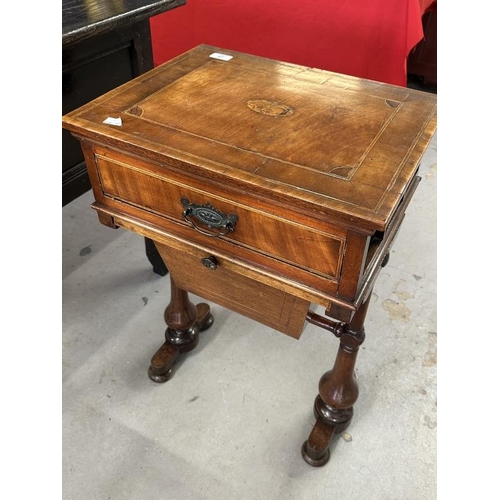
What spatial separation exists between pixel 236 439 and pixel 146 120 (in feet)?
2.89

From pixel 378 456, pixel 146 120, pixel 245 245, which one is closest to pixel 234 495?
pixel 378 456

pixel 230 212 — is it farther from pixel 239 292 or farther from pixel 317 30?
pixel 317 30

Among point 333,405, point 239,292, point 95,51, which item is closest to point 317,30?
point 95,51

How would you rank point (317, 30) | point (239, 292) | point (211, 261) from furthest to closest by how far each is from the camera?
1. point (317, 30)
2. point (239, 292)
3. point (211, 261)

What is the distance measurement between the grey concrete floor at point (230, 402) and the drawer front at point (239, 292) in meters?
0.35

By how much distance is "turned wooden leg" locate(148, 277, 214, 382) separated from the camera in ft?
4.68

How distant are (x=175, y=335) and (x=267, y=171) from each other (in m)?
0.83

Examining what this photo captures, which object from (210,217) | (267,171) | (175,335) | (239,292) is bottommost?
(175,335)

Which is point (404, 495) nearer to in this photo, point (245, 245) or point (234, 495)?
point (234, 495)

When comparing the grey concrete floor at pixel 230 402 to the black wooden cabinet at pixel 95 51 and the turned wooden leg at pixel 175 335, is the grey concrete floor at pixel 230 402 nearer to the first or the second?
the turned wooden leg at pixel 175 335

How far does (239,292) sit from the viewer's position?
1169 mm

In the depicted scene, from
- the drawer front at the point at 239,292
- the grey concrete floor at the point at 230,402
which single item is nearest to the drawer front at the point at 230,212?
the drawer front at the point at 239,292

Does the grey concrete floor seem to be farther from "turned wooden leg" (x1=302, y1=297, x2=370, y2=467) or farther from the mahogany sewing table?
the mahogany sewing table

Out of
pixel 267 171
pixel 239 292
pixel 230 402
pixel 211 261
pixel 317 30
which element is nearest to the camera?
pixel 267 171
